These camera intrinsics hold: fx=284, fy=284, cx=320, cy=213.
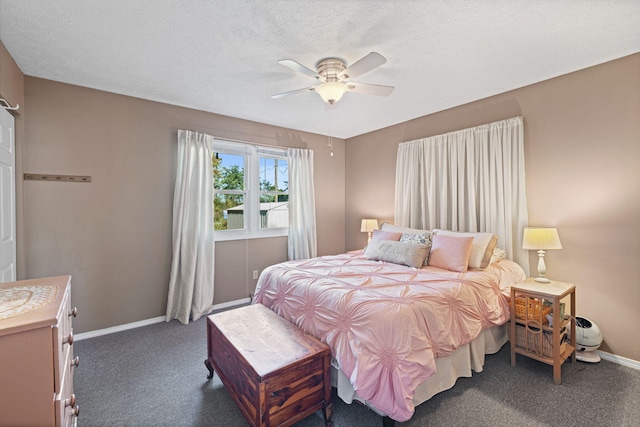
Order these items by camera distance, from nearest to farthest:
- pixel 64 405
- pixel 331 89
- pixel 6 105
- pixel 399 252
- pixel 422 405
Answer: pixel 64 405 < pixel 422 405 < pixel 6 105 < pixel 331 89 < pixel 399 252

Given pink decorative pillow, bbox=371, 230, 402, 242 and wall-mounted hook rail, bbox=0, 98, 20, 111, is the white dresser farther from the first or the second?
pink decorative pillow, bbox=371, 230, 402, 242

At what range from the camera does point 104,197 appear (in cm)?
300

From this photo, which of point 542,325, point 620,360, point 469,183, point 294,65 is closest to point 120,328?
point 294,65

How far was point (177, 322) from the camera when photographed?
332cm

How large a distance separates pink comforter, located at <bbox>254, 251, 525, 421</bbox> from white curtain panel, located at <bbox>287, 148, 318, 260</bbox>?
159 cm

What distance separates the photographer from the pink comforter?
1.60m

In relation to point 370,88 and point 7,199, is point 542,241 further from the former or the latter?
point 7,199

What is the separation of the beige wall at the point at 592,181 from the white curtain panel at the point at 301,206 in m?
2.61

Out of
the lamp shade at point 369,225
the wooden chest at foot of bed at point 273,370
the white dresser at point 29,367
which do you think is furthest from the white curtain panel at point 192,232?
the white dresser at point 29,367

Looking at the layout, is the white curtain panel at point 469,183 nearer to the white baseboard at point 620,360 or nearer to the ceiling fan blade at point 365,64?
the white baseboard at point 620,360

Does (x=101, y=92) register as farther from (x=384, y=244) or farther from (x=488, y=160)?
(x=488, y=160)

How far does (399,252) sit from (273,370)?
1817 mm

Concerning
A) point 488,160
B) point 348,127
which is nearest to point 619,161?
point 488,160

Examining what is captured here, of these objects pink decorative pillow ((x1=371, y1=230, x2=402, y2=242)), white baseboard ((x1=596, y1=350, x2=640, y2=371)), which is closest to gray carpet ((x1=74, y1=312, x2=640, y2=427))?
white baseboard ((x1=596, y1=350, x2=640, y2=371))
